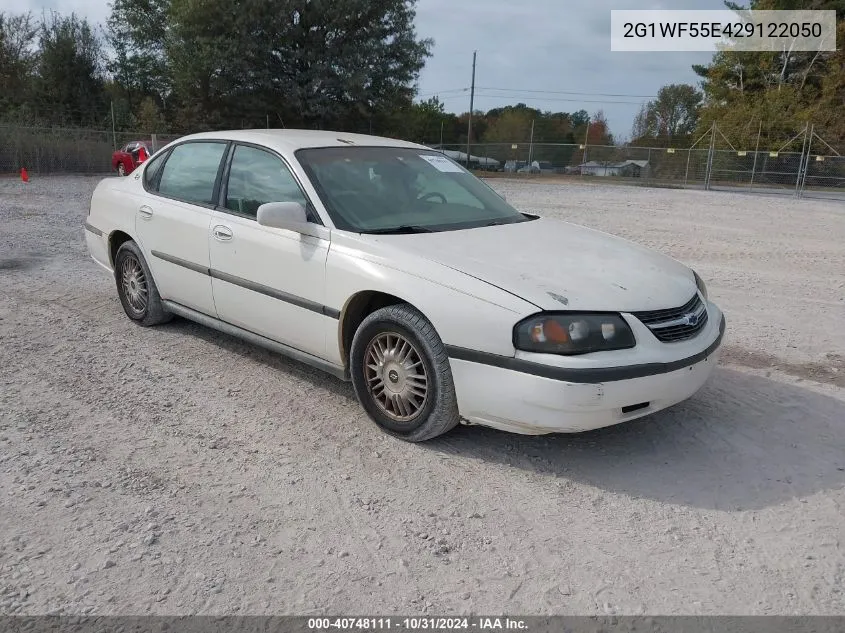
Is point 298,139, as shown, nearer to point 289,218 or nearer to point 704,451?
point 289,218

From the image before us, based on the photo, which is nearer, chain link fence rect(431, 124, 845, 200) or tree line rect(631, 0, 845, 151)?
chain link fence rect(431, 124, 845, 200)

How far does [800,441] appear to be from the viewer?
145 inches

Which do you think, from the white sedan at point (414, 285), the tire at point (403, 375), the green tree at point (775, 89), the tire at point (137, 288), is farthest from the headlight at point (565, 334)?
the green tree at point (775, 89)

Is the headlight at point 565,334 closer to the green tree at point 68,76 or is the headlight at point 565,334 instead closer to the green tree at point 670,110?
the green tree at point 68,76

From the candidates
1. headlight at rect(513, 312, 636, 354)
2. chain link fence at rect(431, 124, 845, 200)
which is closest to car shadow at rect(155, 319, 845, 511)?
headlight at rect(513, 312, 636, 354)

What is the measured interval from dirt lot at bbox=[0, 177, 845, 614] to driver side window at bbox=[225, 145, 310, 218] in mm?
1081

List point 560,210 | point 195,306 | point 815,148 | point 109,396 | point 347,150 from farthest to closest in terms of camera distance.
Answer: point 815,148 → point 560,210 → point 195,306 → point 347,150 → point 109,396

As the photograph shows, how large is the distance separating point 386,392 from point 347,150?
1724mm

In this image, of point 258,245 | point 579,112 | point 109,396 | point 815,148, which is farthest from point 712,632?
point 579,112

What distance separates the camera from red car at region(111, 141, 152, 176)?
70.6ft

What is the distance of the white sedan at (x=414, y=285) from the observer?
3113 millimetres

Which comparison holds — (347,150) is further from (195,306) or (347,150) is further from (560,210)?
(560,210)

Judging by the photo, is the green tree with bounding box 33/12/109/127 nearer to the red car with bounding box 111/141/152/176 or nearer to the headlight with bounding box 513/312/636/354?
the red car with bounding box 111/141/152/176

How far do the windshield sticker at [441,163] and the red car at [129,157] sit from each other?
18.0 metres
